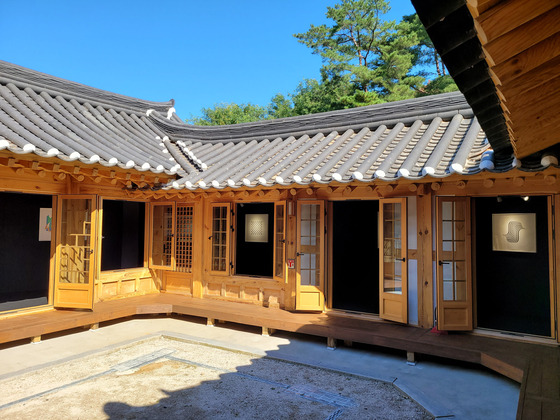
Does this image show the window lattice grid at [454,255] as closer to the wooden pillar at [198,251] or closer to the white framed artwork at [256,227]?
the white framed artwork at [256,227]

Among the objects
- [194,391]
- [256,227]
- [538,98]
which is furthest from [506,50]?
[256,227]

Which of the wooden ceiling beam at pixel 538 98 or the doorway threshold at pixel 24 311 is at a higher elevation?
the wooden ceiling beam at pixel 538 98

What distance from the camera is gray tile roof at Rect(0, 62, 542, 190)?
509cm

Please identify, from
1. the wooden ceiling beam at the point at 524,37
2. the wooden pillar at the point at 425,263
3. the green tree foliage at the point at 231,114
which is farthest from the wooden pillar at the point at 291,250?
the green tree foliage at the point at 231,114

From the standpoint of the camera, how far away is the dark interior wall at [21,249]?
26.5 feet

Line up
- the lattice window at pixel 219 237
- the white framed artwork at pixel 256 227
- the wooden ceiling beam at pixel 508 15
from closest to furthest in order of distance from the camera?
the wooden ceiling beam at pixel 508 15 → the lattice window at pixel 219 237 → the white framed artwork at pixel 256 227

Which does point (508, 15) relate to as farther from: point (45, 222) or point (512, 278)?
point (45, 222)

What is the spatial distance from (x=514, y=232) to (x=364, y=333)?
2.47m

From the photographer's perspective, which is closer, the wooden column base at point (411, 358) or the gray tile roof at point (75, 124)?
the wooden column base at point (411, 358)

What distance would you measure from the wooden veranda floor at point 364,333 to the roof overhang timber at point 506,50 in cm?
234

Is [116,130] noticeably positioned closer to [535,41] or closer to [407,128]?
[407,128]

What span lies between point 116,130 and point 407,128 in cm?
534

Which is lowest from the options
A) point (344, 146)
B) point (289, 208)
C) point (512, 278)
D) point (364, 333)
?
point (364, 333)

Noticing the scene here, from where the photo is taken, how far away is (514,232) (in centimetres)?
534
